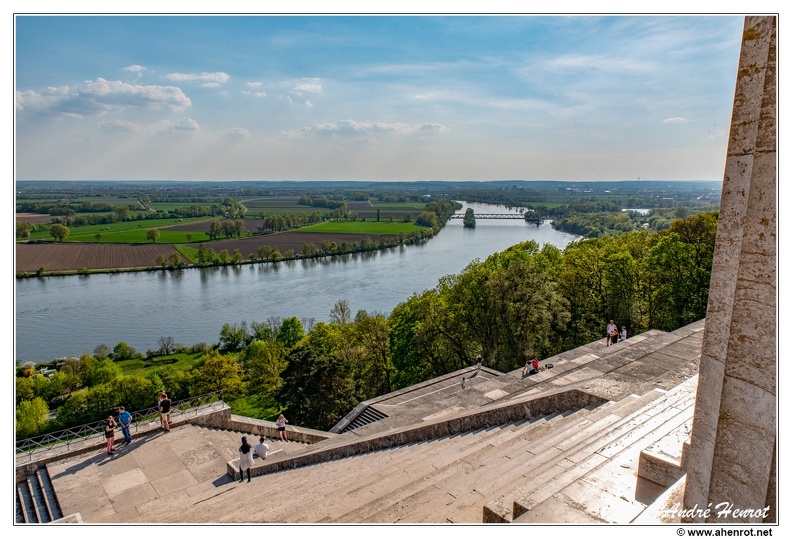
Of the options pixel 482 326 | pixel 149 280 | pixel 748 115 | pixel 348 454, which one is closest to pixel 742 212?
pixel 748 115

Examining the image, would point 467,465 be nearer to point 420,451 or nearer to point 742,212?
point 420,451

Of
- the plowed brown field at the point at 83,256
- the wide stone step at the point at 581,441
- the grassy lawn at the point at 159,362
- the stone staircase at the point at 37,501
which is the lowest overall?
the grassy lawn at the point at 159,362

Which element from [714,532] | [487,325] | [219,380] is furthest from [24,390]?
[714,532]

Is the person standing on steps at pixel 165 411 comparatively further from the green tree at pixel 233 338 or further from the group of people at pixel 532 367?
the green tree at pixel 233 338

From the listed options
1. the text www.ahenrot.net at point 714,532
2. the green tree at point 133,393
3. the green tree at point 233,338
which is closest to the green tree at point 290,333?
the green tree at point 233,338

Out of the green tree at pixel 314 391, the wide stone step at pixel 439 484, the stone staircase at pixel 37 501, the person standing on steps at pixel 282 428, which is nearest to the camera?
the wide stone step at pixel 439 484

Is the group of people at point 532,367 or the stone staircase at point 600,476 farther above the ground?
the stone staircase at point 600,476
